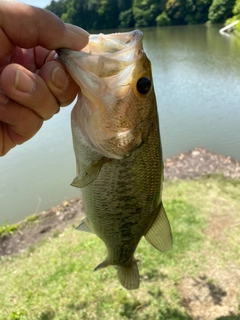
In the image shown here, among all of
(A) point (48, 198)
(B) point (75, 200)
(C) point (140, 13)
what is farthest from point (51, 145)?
(C) point (140, 13)

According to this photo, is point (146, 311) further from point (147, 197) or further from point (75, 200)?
point (75, 200)

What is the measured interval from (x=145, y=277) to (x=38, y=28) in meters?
3.35

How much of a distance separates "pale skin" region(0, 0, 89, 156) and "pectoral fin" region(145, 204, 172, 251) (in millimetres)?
826

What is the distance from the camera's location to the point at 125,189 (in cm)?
183

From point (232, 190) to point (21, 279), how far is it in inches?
147

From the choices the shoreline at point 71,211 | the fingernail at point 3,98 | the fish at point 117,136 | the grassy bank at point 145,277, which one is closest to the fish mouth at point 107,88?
the fish at point 117,136

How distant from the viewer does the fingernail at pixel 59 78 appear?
169 centimetres

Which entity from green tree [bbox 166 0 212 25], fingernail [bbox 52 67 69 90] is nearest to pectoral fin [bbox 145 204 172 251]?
fingernail [bbox 52 67 69 90]

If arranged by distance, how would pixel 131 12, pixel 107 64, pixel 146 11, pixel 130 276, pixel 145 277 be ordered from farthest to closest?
pixel 131 12 → pixel 146 11 → pixel 145 277 → pixel 130 276 → pixel 107 64

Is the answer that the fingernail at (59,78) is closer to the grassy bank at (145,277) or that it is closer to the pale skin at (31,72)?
the pale skin at (31,72)

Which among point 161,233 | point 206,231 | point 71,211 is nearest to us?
point 161,233

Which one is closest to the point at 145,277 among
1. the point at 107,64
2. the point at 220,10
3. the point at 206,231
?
the point at 206,231

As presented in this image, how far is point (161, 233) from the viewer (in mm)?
2076

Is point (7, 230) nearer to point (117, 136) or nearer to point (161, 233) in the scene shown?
point (161, 233)
